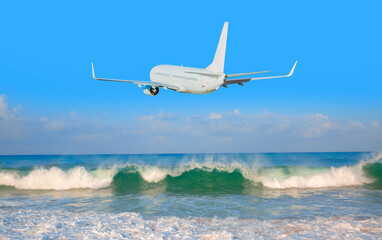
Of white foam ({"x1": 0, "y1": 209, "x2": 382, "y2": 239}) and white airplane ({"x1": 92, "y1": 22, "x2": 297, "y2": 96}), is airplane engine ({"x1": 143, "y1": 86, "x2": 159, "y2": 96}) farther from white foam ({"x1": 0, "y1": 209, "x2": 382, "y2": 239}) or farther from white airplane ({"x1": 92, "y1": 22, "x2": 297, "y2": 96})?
white foam ({"x1": 0, "y1": 209, "x2": 382, "y2": 239})

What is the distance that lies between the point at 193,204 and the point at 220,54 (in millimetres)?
14380

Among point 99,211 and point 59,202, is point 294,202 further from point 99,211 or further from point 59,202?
point 59,202

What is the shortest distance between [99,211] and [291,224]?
8.26m

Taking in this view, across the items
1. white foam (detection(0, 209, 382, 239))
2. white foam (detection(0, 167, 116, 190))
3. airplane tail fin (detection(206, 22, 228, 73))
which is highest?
airplane tail fin (detection(206, 22, 228, 73))

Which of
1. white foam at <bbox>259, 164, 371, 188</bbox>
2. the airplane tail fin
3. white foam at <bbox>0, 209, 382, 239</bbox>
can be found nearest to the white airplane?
the airplane tail fin

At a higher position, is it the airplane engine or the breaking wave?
the airplane engine

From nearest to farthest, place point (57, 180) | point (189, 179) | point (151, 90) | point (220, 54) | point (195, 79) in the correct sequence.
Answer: point (151, 90) < point (195, 79) < point (57, 180) < point (189, 179) < point (220, 54)

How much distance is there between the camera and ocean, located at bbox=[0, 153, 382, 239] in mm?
11289

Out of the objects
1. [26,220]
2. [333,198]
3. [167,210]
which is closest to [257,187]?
[333,198]

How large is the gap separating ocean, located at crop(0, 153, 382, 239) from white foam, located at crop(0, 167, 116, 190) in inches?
2.6

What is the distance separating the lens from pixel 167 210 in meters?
15.1

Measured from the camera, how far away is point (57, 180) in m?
24.8

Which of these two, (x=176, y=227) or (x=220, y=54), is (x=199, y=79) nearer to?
(x=220, y=54)

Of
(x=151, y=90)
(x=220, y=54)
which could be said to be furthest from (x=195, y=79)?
(x=220, y=54)
